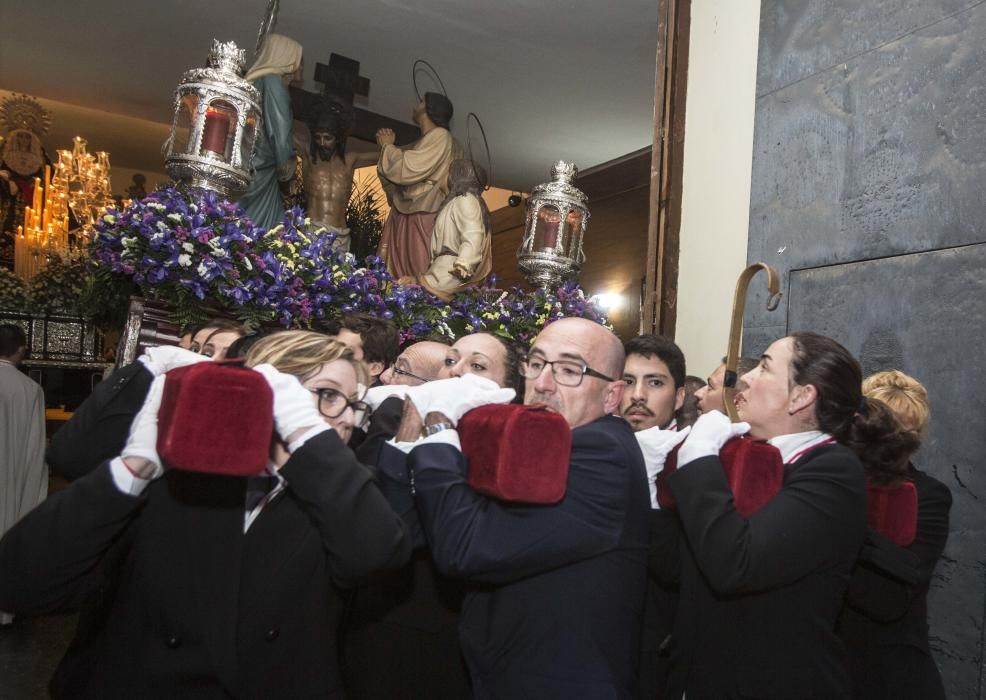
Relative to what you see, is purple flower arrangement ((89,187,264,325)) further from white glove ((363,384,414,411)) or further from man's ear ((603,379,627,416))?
man's ear ((603,379,627,416))

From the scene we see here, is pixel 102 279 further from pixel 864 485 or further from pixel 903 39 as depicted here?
pixel 903 39

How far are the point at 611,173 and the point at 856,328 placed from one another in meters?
6.19

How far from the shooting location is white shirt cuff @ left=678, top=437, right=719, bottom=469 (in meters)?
1.96

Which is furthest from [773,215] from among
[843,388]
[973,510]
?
[843,388]

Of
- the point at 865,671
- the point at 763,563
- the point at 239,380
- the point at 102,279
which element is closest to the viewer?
the point at 239,380

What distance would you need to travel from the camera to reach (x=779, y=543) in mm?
1809

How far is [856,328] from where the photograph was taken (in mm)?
3518

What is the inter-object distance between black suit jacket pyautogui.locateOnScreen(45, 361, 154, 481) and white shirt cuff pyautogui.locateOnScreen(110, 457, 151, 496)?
0.67 m

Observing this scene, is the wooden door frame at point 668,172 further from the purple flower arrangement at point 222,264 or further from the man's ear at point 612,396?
the man's ear at point 612,396

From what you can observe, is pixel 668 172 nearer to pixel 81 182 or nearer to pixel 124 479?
pixel 124 479

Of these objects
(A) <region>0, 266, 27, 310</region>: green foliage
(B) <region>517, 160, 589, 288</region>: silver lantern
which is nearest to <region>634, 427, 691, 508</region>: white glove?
(B) <region>517, 160, 589, 288</region>: silver lantern

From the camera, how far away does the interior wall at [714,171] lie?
4.38 m

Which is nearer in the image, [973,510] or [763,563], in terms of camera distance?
[763,563]

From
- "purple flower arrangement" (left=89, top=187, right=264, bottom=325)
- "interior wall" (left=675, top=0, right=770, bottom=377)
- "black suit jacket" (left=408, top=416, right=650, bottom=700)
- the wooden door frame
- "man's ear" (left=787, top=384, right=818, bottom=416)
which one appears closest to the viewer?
"black suit jacket" (left=408, top=416, right=650, bottom=700)
